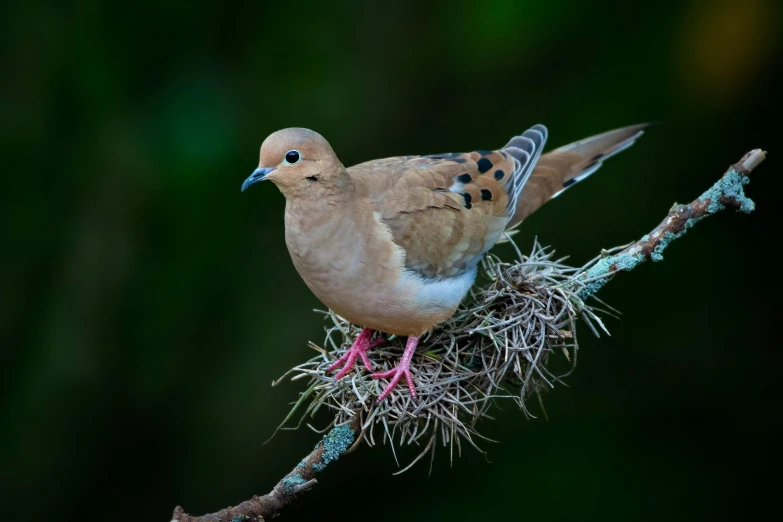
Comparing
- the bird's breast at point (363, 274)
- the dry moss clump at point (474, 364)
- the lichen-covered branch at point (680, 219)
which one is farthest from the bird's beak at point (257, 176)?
the lichen-covered branch at point (680, 219)

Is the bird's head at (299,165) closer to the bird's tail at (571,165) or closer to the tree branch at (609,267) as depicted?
the tree branch at (609,267)

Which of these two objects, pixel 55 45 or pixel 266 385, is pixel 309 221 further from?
pixel 55 45

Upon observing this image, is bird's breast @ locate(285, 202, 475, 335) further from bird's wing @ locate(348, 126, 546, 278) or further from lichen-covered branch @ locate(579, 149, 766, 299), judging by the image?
lichen-covered branch @ locate(579, 149, 766, 299)

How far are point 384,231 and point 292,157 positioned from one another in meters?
0.43

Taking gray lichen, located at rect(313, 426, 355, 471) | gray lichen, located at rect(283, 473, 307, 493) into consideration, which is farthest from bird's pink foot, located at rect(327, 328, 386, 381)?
gray lichen, located at rect(283, 473, 307, 493)

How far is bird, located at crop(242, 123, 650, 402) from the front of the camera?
3186 millimetres

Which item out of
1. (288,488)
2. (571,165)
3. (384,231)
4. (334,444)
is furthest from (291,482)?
(571,165)

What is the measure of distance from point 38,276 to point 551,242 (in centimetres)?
251

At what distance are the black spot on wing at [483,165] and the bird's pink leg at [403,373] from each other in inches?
37.3

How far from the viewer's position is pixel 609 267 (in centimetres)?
309

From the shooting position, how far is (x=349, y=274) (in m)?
3.23

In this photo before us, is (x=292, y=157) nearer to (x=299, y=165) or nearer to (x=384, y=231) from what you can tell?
(x=299, y=165)

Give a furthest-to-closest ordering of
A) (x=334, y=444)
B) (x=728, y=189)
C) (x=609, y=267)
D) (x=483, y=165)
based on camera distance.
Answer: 1. (x=483, y=165)
2. (x=609, y=267)
3. (x=728, y=189)
4. (x=334, y=444)

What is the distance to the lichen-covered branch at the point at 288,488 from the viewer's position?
248 cm
